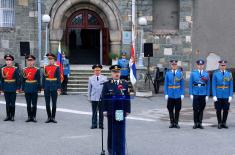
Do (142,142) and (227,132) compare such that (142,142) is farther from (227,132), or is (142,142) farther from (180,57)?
(180,57)

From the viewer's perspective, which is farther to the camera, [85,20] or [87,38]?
[87,38]

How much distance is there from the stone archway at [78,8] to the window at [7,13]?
6.29 feet

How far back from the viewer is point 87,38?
25875mm

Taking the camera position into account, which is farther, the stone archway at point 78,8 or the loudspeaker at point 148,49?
the stone archway at point 78,8

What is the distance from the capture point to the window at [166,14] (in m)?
22.9

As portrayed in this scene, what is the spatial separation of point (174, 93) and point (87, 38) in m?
13.5

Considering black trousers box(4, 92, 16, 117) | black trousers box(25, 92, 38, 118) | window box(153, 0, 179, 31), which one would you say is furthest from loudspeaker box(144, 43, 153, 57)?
black trousers box(4, 92, 16, 117)

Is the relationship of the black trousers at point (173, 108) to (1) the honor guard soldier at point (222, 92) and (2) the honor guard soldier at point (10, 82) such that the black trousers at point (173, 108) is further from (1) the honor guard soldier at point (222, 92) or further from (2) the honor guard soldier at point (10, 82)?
(2) the honor guard soldier at point (10, 82)

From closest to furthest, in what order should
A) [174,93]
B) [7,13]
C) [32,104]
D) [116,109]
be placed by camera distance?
[116,109] → [174,93] → [32,104] → [7,13]

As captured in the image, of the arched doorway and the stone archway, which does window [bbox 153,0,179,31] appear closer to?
the stone archway

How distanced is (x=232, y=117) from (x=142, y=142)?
502 centimetres

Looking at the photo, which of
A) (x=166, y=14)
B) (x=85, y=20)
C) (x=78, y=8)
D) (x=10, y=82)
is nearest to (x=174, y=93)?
(x=10, y=82)

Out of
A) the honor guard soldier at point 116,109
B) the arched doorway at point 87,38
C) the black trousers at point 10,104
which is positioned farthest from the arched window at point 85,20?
the honor guard soldier at point 116,109

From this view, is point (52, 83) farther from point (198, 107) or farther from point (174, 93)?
point (198, 107)
